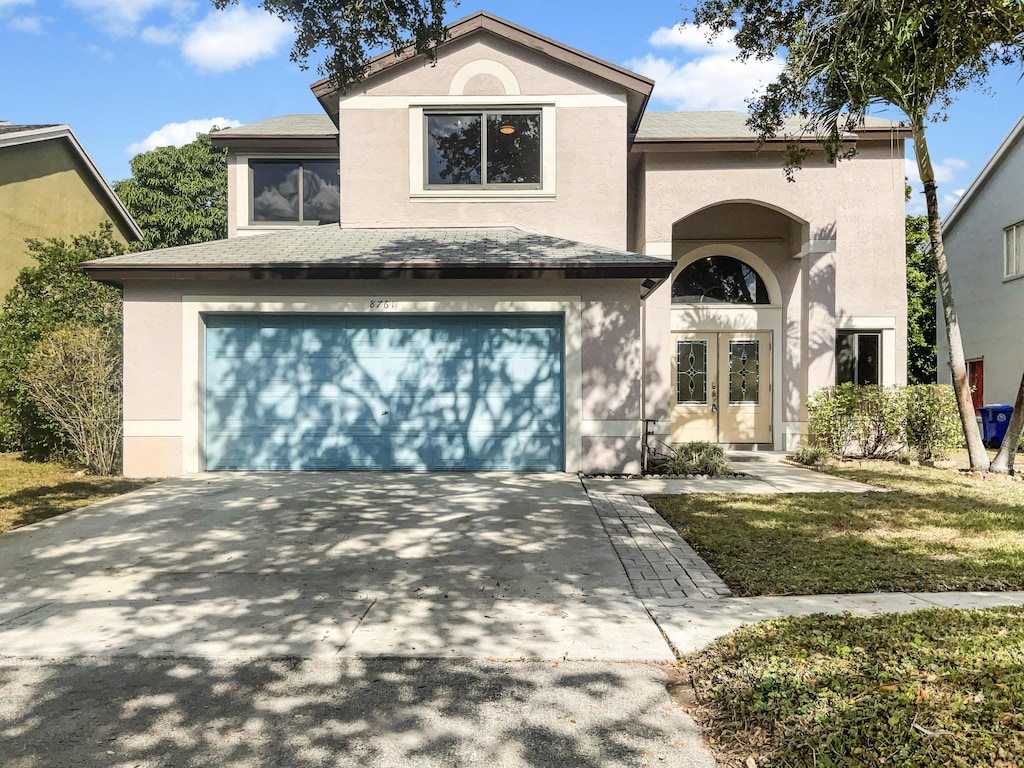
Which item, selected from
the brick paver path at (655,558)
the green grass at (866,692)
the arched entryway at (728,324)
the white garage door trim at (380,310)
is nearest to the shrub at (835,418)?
the arched entryway at (728,324)

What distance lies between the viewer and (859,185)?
14977mm

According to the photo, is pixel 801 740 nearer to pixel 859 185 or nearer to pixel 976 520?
pixel 976 520

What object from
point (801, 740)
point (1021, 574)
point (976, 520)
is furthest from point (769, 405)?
point (801, 740)

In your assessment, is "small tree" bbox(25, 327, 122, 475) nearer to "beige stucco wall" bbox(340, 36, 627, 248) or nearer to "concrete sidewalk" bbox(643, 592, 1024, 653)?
"beige stucco wall" bbox(340, 36, 627, 248)

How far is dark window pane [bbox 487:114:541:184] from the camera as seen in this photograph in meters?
12.9

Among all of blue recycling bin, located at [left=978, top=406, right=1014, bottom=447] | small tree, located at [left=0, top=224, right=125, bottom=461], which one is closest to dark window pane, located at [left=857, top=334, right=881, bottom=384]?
blue recycling bin, located at [left=978, top=406, right=1014, bottom=447]

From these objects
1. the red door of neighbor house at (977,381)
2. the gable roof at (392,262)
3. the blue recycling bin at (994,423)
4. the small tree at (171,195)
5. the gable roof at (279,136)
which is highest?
the small tree at (171,195)

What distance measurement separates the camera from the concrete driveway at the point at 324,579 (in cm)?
453

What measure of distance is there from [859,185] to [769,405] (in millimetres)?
5059

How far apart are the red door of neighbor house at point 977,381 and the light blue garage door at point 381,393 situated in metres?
15.1

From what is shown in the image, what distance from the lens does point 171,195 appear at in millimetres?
35531

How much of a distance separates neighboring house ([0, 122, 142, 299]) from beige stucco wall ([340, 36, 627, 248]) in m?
9.31

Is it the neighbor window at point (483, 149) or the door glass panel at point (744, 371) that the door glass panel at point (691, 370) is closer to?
the door glass panel at point (744, 371)

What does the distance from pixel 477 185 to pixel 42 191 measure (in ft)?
40.5
